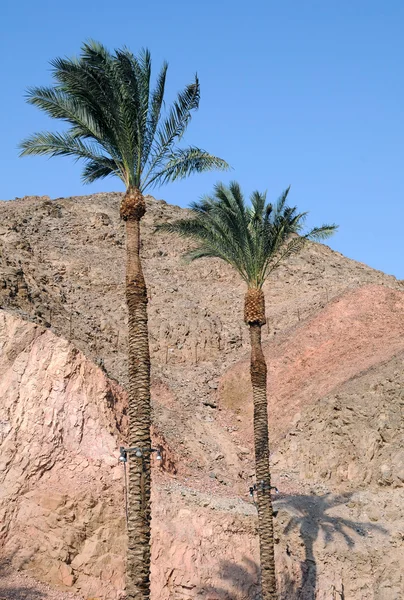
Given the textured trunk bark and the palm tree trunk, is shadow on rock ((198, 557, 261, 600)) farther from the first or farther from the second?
the palm tree trunk

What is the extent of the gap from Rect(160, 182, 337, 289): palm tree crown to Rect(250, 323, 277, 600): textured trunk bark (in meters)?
2.26

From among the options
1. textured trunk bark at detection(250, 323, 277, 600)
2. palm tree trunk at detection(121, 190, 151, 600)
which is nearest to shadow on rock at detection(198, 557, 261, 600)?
textured trunk bark at detection(250, 323, 277, 600)

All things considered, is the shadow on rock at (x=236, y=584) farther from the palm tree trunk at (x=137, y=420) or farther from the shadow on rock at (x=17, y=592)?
the palm tree trunk at (x=137, y=420)

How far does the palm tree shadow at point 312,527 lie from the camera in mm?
26594

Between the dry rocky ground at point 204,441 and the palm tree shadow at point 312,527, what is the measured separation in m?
0.07

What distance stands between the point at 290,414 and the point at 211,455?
486cm

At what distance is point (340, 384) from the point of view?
38406mm

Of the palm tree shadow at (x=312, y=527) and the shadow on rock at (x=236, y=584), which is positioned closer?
the shadow on rock at (x=236, y=584)

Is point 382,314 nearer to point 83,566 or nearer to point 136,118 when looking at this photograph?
point 83,566

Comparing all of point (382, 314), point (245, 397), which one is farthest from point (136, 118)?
point (382, 314)

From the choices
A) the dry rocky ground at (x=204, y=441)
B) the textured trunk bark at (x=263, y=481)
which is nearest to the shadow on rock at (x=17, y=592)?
the dry rocky ground at (x=204, y=441)

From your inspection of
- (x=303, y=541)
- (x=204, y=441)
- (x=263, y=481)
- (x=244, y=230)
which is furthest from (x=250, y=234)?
(x=204, y=441)

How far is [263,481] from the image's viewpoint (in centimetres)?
2230

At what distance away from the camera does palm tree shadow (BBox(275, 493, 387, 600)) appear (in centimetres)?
2659
